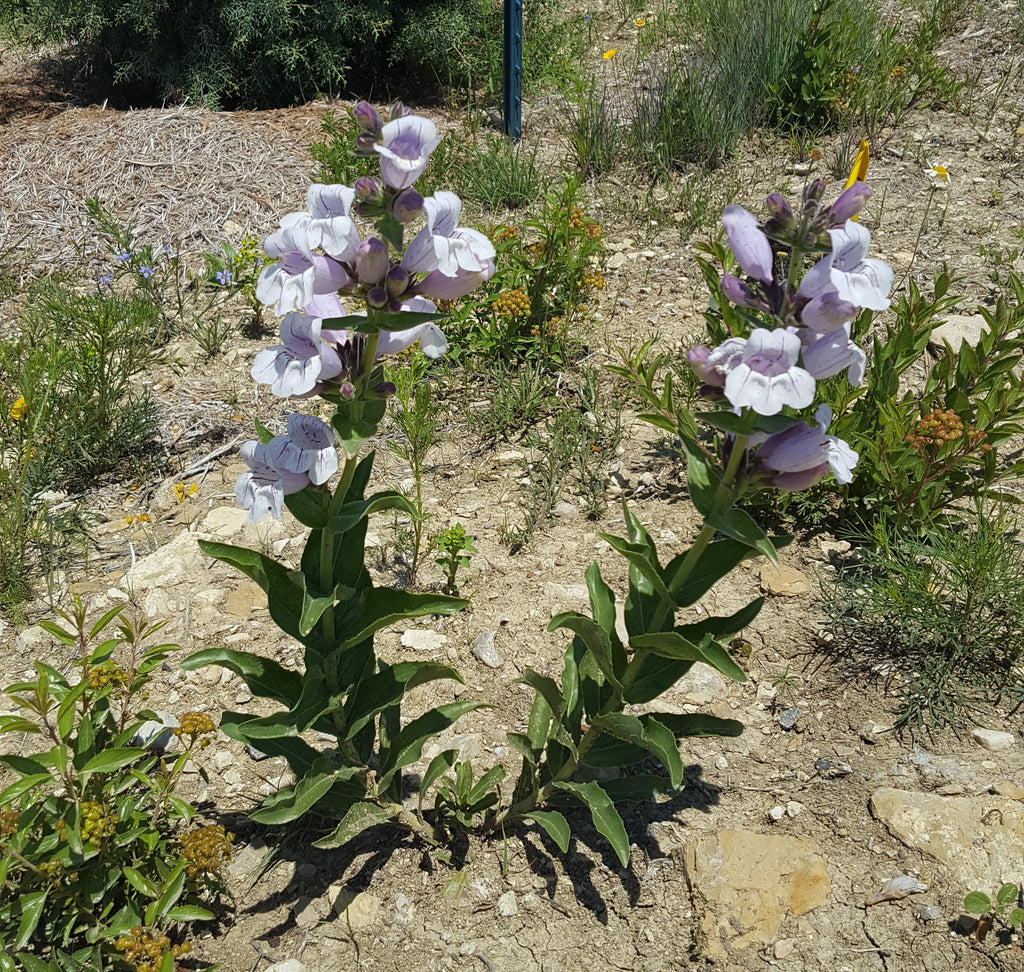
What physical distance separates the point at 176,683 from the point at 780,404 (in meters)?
2.24

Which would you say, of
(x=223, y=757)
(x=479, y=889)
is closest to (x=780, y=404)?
(x=479, y=889)

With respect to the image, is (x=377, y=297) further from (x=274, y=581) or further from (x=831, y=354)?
(x=831, y=354)

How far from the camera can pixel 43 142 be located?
6090mm

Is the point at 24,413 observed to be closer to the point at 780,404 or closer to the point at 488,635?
the point at 488,635

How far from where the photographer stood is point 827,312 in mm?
1720

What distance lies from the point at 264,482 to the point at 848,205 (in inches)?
51.7

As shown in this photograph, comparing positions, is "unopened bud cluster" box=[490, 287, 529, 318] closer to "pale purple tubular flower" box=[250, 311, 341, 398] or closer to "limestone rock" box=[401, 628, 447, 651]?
"limestone rock" box=[401, 628, 447, 651]

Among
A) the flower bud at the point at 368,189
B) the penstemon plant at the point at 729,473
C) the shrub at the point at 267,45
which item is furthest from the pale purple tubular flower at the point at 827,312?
the shrub at the point at 267,45

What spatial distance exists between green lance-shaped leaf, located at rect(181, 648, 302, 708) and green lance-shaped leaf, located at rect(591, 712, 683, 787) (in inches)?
31.0

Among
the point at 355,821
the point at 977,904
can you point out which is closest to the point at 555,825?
the point at 355,821

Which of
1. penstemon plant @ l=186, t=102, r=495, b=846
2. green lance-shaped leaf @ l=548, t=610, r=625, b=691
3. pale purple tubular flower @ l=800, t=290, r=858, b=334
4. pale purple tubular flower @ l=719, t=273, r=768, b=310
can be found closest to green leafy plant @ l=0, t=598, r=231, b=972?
penstemon plant @ l=186, t=102, r=495, b=846

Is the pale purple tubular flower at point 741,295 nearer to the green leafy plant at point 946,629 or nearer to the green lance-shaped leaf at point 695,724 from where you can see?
the green lance-shaped leaf at point 695,724

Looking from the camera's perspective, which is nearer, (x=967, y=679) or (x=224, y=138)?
(x=967, y=679)

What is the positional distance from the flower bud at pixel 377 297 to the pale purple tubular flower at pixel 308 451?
0.87 ft
